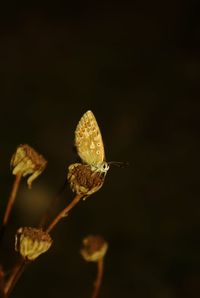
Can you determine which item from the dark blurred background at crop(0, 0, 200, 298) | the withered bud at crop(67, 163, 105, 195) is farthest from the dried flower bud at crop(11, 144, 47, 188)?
the dark blurred background at crop(0, 0, 200, 298)

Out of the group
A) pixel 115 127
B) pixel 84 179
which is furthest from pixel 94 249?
pixel 115 127

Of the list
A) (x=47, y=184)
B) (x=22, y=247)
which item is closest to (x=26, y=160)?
(x=22, y=247)

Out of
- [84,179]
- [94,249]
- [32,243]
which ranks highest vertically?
[84,179]

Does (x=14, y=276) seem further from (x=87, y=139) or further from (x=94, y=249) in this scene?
(x=87, y=139)

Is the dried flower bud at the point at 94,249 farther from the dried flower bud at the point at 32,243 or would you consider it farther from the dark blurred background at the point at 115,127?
the dark blurred background at the point at 115,127

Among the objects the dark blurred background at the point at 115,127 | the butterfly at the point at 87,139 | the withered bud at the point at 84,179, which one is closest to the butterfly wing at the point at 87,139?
the butterfly at the point at 87,139

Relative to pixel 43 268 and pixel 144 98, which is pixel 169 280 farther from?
pixel 144 98
